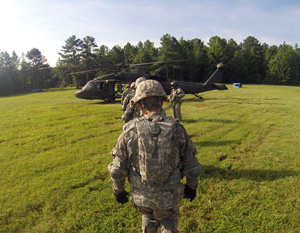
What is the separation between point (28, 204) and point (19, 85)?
55.5 metres

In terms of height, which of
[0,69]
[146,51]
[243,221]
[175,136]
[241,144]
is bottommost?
[243,221]

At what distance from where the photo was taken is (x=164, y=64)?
45.8 meters

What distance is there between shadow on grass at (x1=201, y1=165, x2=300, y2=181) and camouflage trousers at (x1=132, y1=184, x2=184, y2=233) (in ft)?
8.60

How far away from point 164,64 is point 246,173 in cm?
4348

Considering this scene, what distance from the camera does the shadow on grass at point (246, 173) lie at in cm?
463

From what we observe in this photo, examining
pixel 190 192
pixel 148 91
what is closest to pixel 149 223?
pixel 190 192

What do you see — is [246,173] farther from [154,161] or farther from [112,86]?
[112,86]

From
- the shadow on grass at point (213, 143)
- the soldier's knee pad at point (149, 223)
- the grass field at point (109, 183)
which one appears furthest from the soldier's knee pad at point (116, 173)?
the shadow on grass at point (213, 143)

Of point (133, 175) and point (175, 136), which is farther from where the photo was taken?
point (133, 175)

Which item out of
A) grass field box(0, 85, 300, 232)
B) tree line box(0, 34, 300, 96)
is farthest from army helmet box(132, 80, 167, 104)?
tree line box(0, 34, 300, 96)

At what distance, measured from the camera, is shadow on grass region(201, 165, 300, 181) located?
4633 mm

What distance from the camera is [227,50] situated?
60406 mm

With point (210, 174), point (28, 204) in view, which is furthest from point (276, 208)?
point (28, 204)

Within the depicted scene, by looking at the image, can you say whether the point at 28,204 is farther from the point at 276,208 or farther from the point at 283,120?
the point at 283,120
